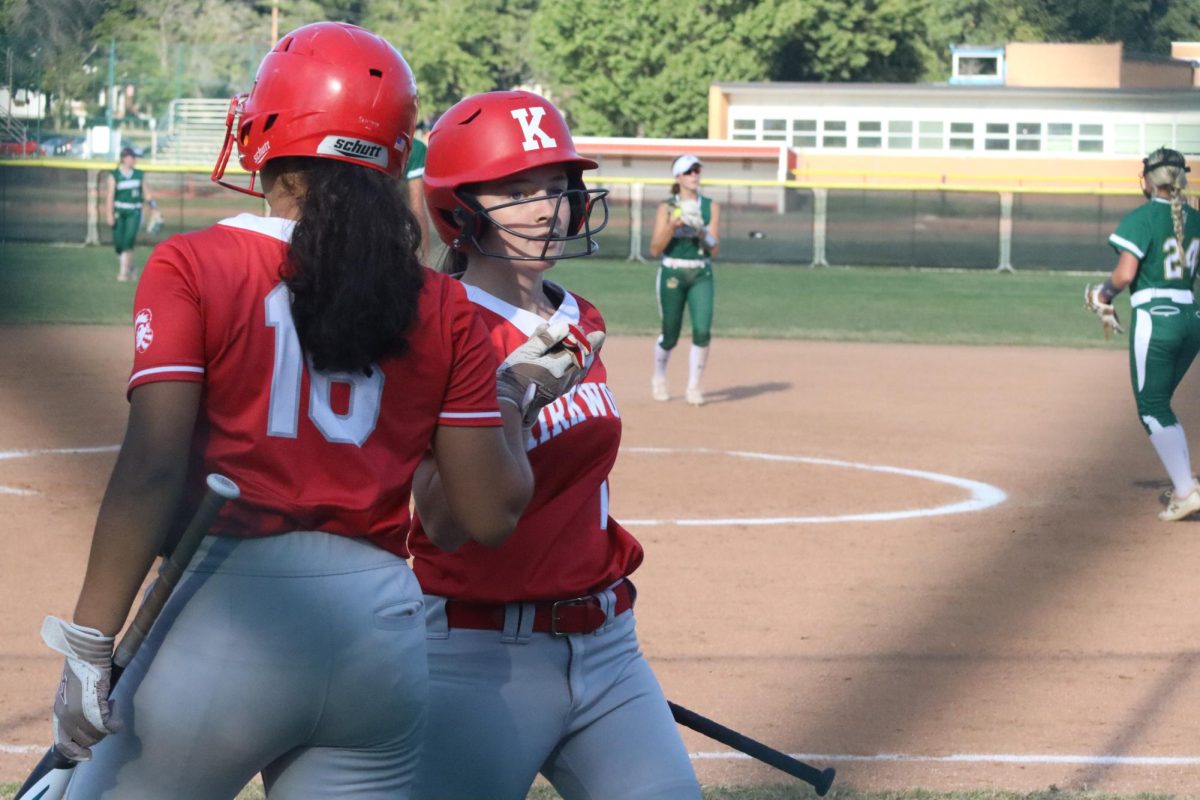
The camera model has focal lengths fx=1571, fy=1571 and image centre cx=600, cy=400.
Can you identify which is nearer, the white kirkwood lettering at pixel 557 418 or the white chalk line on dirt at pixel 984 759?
the white kirkwood lettering at pixel 557 418

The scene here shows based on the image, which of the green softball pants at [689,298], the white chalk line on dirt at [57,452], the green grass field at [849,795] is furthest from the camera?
the green softball pants at [689,298]

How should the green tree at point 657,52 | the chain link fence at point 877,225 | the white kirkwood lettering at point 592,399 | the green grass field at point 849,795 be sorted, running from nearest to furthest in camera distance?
the white kirkwood lettering at point 592,399, the green grass field at point 849,795, the chain link fence at point 877,225, the green tree at point 657,52

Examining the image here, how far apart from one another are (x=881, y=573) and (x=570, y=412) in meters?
4.65

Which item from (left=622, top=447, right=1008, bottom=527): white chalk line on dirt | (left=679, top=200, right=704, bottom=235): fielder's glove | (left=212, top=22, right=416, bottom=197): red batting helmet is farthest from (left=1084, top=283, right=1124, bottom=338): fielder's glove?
(left=212, top=22, right=416, bottom=197): red batting helmet

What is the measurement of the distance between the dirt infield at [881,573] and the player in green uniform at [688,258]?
1.84 feet

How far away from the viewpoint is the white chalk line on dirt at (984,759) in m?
4.85

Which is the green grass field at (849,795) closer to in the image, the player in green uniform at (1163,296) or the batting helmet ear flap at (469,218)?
the batting helmet ear flap at (469,218)

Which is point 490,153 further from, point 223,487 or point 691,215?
point 691,215

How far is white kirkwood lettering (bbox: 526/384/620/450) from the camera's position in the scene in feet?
9.63

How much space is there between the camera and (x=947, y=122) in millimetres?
42062

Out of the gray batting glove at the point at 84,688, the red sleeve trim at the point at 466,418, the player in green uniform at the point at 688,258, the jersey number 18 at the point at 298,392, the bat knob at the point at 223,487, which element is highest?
the jersey number 18 at the point at 298,392

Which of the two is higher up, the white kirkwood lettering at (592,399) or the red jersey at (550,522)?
the white kirkwood lettering at (592,399)

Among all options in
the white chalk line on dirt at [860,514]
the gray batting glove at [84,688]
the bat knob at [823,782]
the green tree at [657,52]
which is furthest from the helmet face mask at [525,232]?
the green tree at [657,52]

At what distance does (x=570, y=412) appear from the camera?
2.98m
